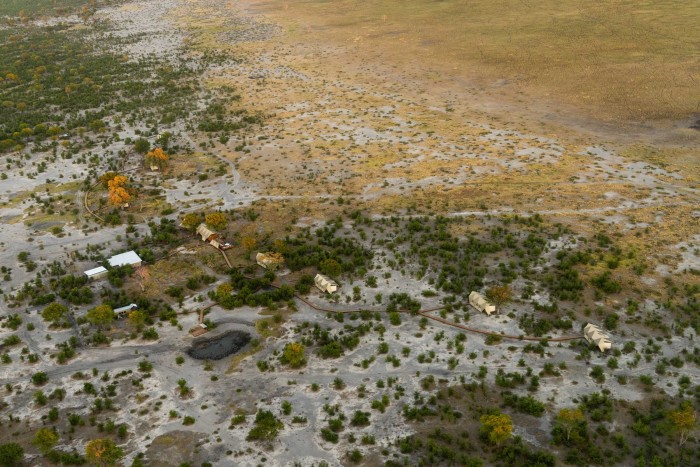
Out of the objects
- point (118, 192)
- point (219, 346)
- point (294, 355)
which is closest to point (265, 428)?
point (294, 355)

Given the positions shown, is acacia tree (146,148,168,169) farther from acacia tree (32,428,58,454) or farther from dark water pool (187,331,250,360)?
acacia tree (32,428,58,454)

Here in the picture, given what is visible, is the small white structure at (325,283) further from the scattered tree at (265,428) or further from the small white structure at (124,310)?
the small white structure at (124,310)

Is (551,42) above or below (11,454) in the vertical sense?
above

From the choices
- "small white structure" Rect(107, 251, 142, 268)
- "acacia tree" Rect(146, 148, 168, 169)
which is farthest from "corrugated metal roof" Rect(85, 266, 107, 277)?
"acacia tree" Rect(146, 148, 168, 169)

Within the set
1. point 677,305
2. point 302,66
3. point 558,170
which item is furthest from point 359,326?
point 302,66

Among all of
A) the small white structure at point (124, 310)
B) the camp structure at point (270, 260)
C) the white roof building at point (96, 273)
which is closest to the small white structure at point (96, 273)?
the white roof building at point (96, 273)

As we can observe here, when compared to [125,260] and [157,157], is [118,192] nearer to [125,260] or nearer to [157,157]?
[157,157]

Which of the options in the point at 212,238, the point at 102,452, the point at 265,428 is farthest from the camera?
the point at 212,238
